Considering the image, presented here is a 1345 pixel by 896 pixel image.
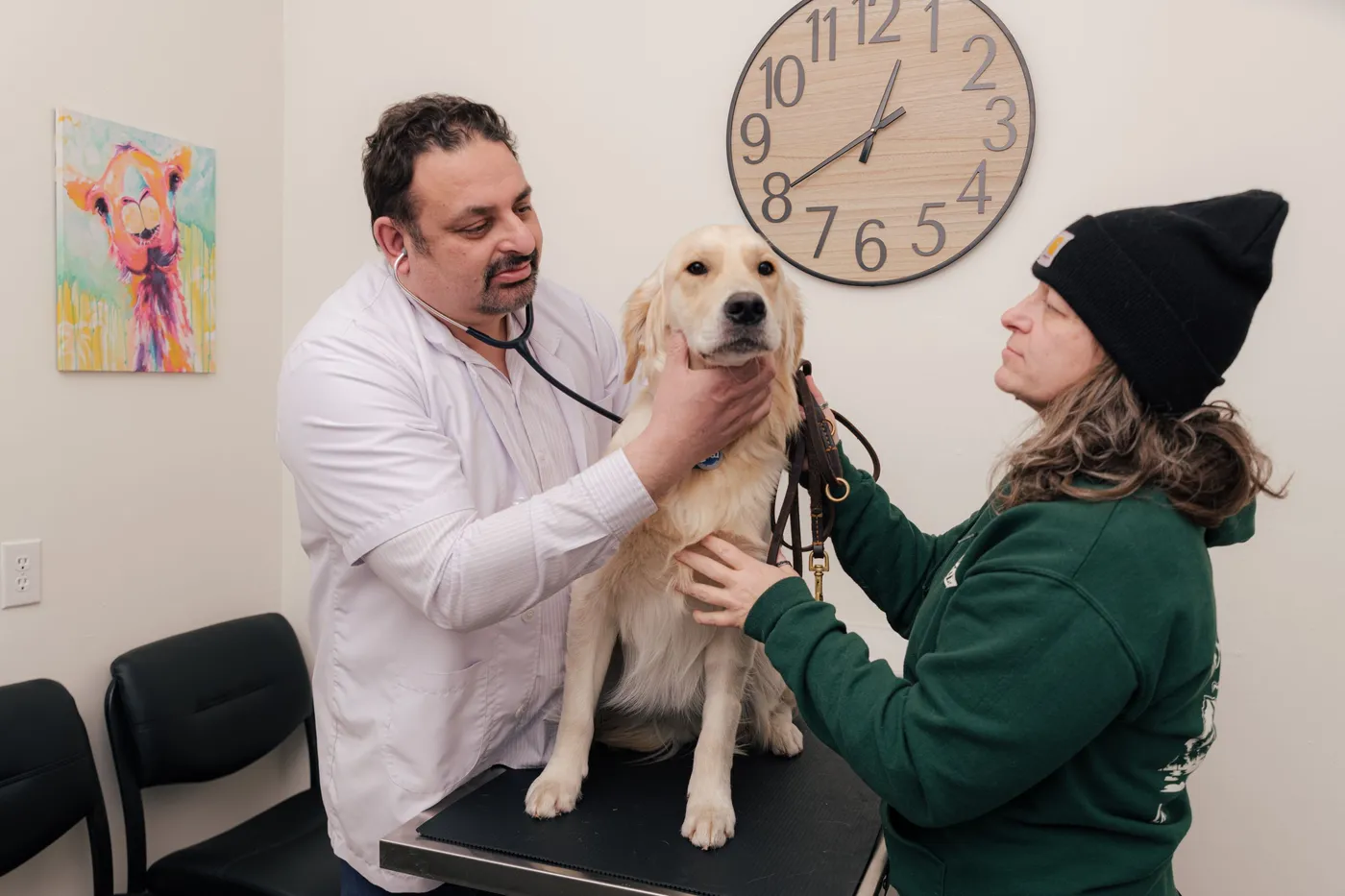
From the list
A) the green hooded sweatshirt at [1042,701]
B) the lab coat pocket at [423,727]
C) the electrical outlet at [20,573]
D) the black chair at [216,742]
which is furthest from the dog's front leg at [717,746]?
the electrical outlet at [20,573]

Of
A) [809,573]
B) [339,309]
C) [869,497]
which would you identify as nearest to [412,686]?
[339,309]

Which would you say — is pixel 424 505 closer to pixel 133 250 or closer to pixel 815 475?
pixel 815 475

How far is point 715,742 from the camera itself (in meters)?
1.36

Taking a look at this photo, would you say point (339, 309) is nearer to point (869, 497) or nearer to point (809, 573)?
point (869, 497)

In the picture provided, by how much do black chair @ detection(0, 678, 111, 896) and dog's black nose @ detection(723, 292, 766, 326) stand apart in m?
1.70

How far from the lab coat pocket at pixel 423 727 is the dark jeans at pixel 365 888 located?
0.49 feet

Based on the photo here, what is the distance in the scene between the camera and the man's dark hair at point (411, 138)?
1.43m

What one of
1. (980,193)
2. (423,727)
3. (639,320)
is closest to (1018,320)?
(639,320)

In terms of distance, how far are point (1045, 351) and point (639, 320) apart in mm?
689

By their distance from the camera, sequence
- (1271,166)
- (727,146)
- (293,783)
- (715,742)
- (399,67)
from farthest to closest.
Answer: (293,783), (399,67), (727,146), (1271,166), (715,742)

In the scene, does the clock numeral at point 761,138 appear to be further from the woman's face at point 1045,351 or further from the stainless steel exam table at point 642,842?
the stainless steel exam table at point 642,842

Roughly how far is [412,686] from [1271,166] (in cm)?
186

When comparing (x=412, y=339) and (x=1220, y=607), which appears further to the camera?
(x=1220, y=607)

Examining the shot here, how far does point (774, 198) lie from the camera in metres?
2.27
